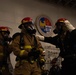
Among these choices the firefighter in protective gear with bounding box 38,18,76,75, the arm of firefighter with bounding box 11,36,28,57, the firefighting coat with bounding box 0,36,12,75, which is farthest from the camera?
the firefighting coat with bounding box 0,36,12,75

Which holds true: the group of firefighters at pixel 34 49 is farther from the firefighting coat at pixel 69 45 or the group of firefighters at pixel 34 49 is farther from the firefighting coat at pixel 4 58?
the firefighting coat at pixel 4 58

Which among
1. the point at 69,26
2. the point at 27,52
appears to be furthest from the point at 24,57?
the point at 69,26

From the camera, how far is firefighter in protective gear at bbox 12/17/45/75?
3.77m

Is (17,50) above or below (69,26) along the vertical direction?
below

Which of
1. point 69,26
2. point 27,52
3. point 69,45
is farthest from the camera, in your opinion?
point 69,26

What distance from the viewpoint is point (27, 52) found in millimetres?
3773

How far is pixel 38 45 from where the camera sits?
4.16 m

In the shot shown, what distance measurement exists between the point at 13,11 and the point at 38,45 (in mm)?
2585

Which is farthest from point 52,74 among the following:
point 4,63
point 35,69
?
point 35,69

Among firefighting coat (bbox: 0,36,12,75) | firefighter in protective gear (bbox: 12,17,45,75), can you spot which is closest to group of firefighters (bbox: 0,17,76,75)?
firefighter in protective gear (bbox: 12,17,45,75)

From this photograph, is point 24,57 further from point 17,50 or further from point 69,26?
point 69,26

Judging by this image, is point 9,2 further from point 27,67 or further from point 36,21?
point 27,67

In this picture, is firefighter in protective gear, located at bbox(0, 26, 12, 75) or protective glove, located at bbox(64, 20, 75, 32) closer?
protective glove, located at bbox(64, 20, 75, 32)

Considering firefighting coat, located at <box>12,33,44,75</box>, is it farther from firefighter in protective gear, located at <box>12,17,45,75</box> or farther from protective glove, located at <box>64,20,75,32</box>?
protective glove, located at <box>64,20,75,32</box>
